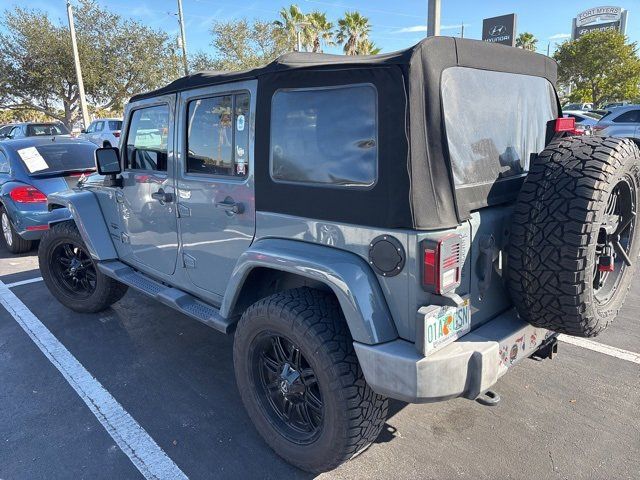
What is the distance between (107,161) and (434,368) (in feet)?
10.1

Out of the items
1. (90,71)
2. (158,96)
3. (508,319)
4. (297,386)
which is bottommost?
(297,386)

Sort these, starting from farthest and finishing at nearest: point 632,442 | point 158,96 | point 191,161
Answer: point 158,96, point 191,161, point 632,442

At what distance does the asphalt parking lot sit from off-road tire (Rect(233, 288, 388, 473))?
0.26 metres

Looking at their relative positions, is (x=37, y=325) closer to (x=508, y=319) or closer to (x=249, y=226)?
(x=249, y=226)

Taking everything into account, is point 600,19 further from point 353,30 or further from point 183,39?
point 183,39

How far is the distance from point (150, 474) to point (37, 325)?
8.50 feet

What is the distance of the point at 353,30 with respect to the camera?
108ft

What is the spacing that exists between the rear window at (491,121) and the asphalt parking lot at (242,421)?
1472 mm

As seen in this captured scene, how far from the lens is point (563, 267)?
201 cm

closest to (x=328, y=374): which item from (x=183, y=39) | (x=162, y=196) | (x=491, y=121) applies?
(x=491, y=121)

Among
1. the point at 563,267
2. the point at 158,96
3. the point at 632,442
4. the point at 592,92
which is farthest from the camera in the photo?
the point at 592,92

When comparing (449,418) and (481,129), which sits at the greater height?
(481,129)

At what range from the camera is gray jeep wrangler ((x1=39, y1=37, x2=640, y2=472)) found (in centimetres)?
198

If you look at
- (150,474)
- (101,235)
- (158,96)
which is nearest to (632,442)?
(150,474)
